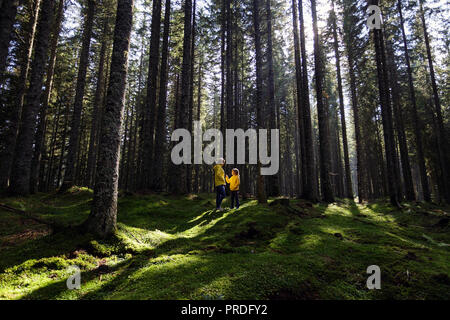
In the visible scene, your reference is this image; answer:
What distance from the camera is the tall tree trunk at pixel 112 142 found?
5.40 meters

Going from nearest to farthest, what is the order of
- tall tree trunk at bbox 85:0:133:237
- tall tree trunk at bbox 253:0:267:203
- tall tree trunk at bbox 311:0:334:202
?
tall tree trunk at bbox 85:0:133:237 → tall tree trunk at bbox 253:0:267:203 → tall tree trunk at bbox 311:0:334:202

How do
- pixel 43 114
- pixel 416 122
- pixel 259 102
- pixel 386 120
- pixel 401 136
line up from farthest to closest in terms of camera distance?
pixel 416 122
pixel 401 136
pixel 43 114
pixel 386 120
pixel 259 102

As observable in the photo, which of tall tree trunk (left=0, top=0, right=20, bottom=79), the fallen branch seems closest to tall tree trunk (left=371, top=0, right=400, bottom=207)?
the fallen branch

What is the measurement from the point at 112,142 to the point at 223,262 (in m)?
4.09

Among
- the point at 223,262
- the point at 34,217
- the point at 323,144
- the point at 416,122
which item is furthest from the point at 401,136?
the point at 34,217

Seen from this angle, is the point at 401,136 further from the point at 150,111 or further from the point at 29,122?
the point at 29,122

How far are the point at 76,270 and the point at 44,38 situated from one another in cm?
1264

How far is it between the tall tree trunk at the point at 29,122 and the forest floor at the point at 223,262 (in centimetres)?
366

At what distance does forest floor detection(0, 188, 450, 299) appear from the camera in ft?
11.1

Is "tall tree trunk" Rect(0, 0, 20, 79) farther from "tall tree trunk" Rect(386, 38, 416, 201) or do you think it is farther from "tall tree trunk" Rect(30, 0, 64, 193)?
"tall tree trunk" Rect(386, 38, 416, 201)

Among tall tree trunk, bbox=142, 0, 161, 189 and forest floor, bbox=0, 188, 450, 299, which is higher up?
tall tree trunk, bbox=142, 0, 161, 189

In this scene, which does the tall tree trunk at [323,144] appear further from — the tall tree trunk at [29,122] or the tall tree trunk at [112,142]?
the tall tree trunk at [29,122]

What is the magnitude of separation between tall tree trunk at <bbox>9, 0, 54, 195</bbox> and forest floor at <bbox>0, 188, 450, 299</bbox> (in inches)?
144

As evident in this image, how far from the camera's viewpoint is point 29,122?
10805mm
